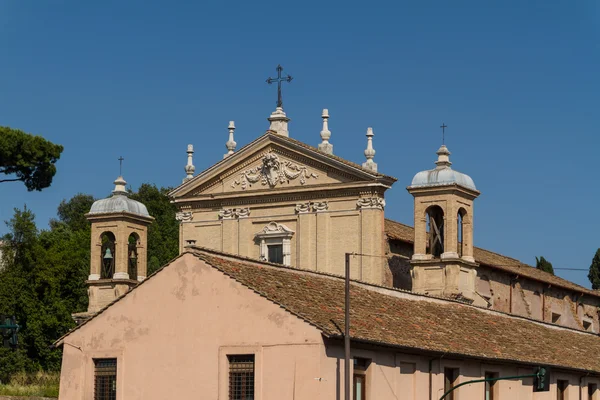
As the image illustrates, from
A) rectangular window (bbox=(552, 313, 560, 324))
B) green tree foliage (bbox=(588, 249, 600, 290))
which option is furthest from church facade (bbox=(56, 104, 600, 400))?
green tree foliage (bbox=(588, 249, 600, 290))

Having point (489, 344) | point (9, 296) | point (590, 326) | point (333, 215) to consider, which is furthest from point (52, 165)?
point (489, 344)

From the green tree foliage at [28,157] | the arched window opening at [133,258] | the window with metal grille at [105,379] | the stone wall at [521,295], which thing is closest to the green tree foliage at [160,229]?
the green tree foliage at [28,157]

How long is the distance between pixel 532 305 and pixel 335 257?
13.6 m

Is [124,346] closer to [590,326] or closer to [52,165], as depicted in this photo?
[52,165]

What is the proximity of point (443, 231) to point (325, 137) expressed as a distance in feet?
17.5

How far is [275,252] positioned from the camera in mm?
50062

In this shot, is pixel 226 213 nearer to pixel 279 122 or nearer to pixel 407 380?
pixel 279 122

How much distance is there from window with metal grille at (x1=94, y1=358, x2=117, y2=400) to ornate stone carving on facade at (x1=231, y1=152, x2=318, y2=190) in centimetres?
1667

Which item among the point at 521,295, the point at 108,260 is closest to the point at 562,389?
the point at 521,295

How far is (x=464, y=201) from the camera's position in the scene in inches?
1896

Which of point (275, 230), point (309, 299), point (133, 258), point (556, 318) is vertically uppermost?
point (275, 230)

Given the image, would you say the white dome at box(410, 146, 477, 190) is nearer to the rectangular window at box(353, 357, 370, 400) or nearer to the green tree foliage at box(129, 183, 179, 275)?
the rectangular window at box(353, 357, 370, 400)

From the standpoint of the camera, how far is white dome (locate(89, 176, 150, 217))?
52500 millimetres

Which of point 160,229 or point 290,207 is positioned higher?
point 160,229
